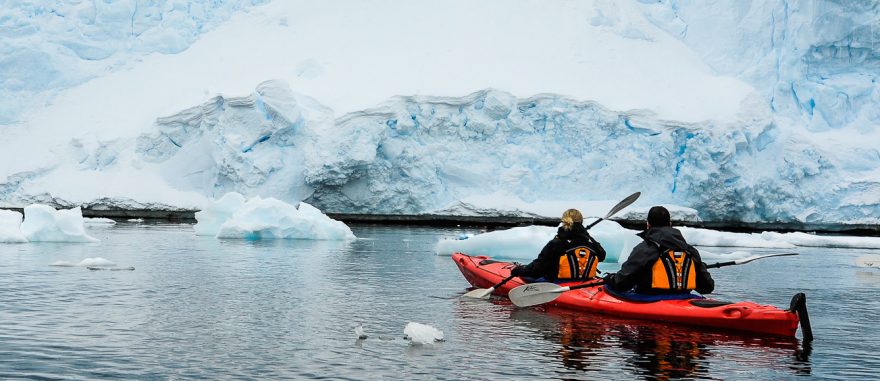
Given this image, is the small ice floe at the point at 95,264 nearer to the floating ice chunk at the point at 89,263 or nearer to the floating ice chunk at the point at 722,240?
the floating ice chunk at the point at 89,263

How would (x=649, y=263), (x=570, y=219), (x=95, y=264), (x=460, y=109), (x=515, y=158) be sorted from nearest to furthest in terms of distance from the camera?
(x=649, y=263)
(x=570, y=219)
(x=95, y=264)
(x=515, y=158)
(x=460, y=109)

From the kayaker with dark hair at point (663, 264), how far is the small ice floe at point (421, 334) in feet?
5.67

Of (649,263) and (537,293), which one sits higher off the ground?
(649,263)

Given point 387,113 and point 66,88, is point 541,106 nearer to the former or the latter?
point 387,113

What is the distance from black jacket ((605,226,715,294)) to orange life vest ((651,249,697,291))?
1.4 inches

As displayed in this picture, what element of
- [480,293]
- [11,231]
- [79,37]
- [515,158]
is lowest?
[480,293]

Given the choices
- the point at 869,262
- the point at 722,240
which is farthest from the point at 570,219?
the point at 722,240

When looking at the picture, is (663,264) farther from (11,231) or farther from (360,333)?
→ (11,231)

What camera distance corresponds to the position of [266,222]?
19906 millimetres

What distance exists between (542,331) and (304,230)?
Result: 1374 cm

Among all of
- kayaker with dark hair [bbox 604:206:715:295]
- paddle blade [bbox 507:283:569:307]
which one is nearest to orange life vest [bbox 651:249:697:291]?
kayaker with dark hair [bbox 604:206:715:295]

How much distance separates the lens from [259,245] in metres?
18.3

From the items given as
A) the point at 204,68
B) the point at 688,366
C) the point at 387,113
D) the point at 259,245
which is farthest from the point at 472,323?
the point at 204,68

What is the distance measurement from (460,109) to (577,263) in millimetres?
21457
